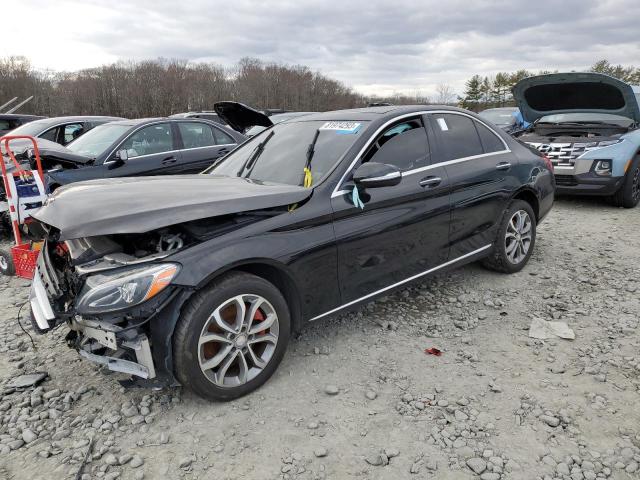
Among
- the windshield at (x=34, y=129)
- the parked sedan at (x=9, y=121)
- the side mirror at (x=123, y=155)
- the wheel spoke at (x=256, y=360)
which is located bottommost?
the wheel spoke at (x=256, y=360)

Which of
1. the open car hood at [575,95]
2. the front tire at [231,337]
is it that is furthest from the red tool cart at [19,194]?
the open car hood at [575,95]

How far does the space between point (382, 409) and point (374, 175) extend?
4.66 feet

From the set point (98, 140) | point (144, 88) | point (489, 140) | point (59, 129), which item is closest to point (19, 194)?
point (98, 140)

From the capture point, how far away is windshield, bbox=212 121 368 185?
326 centimetres

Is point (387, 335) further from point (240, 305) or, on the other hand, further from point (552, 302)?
point (552, 302)

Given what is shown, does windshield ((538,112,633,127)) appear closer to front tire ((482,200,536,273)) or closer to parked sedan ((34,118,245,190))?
front tire ((482,200,536,273))

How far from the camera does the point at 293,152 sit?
3.51 m

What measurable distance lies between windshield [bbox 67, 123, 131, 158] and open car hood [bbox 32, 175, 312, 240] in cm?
393

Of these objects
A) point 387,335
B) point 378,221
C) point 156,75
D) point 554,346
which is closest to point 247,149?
point 378,221

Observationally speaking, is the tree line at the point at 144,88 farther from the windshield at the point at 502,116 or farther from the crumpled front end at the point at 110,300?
the crumpled front end at the point at 110,300

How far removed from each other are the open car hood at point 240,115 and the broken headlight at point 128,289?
239 cm

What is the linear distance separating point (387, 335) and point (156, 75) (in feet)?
180

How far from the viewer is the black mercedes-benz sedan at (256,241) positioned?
2.44 meters

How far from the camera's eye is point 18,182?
4.75 meters
